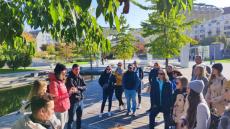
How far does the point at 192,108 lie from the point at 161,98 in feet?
10.5

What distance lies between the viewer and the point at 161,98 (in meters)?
8.45

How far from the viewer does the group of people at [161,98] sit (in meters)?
3.73

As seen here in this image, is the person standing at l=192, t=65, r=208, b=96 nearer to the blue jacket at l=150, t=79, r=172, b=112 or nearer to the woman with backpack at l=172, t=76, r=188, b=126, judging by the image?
the woman with backpack at l=172, t=76, r=188, b=126

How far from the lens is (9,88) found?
26359 mm

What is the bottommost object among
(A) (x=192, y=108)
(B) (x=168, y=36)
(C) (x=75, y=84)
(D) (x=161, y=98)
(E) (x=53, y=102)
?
(D) (x=161, y=98)

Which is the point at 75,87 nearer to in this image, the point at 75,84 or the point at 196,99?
the point at 75,84

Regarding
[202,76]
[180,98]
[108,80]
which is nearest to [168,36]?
[108,80]

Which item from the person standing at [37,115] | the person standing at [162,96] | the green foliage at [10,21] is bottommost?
the person standing at [162,96]

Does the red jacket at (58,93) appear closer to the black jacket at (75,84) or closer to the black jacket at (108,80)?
the black jacket at (75,84)

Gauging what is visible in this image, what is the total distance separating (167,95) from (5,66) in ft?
178

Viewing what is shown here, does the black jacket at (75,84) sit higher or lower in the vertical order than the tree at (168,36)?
lower

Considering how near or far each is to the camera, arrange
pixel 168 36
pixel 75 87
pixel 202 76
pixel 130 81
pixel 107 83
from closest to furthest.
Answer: pixel 202 76 → pixel 75 87 → pixel 130 81 → pixel 107 83 → pixel 168 36

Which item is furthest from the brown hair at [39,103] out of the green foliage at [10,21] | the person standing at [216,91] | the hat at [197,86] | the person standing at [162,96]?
the person standing at [162,96]

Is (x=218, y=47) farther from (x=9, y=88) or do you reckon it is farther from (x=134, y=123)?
(x=134, y=123)
